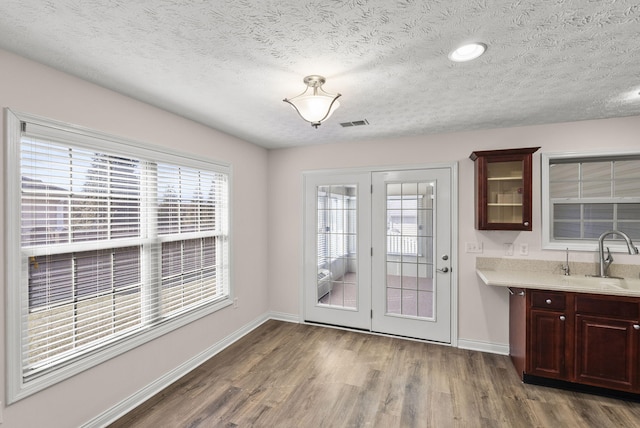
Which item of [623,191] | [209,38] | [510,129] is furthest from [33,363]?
[623,191]

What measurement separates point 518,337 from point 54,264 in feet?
12.6

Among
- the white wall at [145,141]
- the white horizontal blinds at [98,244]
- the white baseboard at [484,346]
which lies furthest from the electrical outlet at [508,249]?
the white horizontal blinds at [98,244]

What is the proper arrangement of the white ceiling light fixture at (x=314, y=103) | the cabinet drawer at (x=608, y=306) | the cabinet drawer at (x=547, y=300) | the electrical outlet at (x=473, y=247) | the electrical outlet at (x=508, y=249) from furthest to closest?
the electrical outlet at (x=473, y=247) < the electrical outlet at (x=508, y=249) < the cabinet drawer at (x=547, y=300) < the cabinet drawer at (x=608, y=306) < the white ceiling light fixture at (x=314, y=103)

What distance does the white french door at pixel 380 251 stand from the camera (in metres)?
3.49

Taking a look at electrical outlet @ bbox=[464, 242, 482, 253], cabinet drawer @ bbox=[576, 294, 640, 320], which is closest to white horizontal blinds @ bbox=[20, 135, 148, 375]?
electrical outlet @ bbox=[464, 242, 482, 253]

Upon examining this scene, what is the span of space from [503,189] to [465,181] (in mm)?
403

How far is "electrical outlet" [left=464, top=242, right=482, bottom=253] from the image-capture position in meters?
3.32

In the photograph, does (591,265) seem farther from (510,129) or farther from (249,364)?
(249,364)

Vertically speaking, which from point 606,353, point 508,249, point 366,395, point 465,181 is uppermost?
point 465,181

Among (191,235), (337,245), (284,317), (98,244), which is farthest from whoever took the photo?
(284,317)

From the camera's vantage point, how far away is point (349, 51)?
1705 mm

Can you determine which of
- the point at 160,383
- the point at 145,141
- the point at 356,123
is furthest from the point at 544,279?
the point at 145,141

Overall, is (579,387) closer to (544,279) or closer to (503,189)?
(544,279)

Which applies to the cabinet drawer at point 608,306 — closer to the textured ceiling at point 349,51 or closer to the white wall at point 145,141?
the textured ceiling at point 349,51
